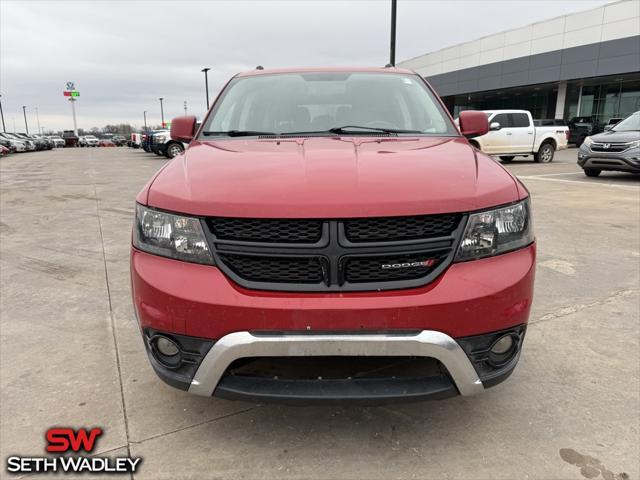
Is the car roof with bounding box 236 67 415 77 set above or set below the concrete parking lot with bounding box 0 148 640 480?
above

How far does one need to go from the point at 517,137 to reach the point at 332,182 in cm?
1646

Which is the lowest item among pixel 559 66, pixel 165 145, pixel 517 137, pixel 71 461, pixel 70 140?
pixel 71 461

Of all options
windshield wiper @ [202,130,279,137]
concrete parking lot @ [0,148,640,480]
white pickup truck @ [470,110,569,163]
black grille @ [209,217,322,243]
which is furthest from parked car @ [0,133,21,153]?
black grille @ [209,217,322,243]

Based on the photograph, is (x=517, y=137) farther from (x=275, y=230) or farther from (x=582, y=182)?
(x=275, y=230)

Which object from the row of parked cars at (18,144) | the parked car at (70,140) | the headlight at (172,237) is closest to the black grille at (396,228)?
the headlight at (172,237)

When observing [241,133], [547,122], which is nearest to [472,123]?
[241,133]

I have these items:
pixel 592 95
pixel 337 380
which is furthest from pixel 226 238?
pixel 592 95

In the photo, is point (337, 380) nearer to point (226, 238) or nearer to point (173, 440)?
point (226, 238)

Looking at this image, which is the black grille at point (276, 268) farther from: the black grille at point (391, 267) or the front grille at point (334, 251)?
the black grille at point (391, 267)

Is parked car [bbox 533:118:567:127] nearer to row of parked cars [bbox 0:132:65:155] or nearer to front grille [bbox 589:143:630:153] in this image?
front grille [bbox 589:143:630:153]

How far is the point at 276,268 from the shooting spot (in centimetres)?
185

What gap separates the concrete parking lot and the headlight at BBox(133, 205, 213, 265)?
0.88 m

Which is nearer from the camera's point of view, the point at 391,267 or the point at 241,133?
the point at 391,267

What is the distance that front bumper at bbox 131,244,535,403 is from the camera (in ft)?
5.77
